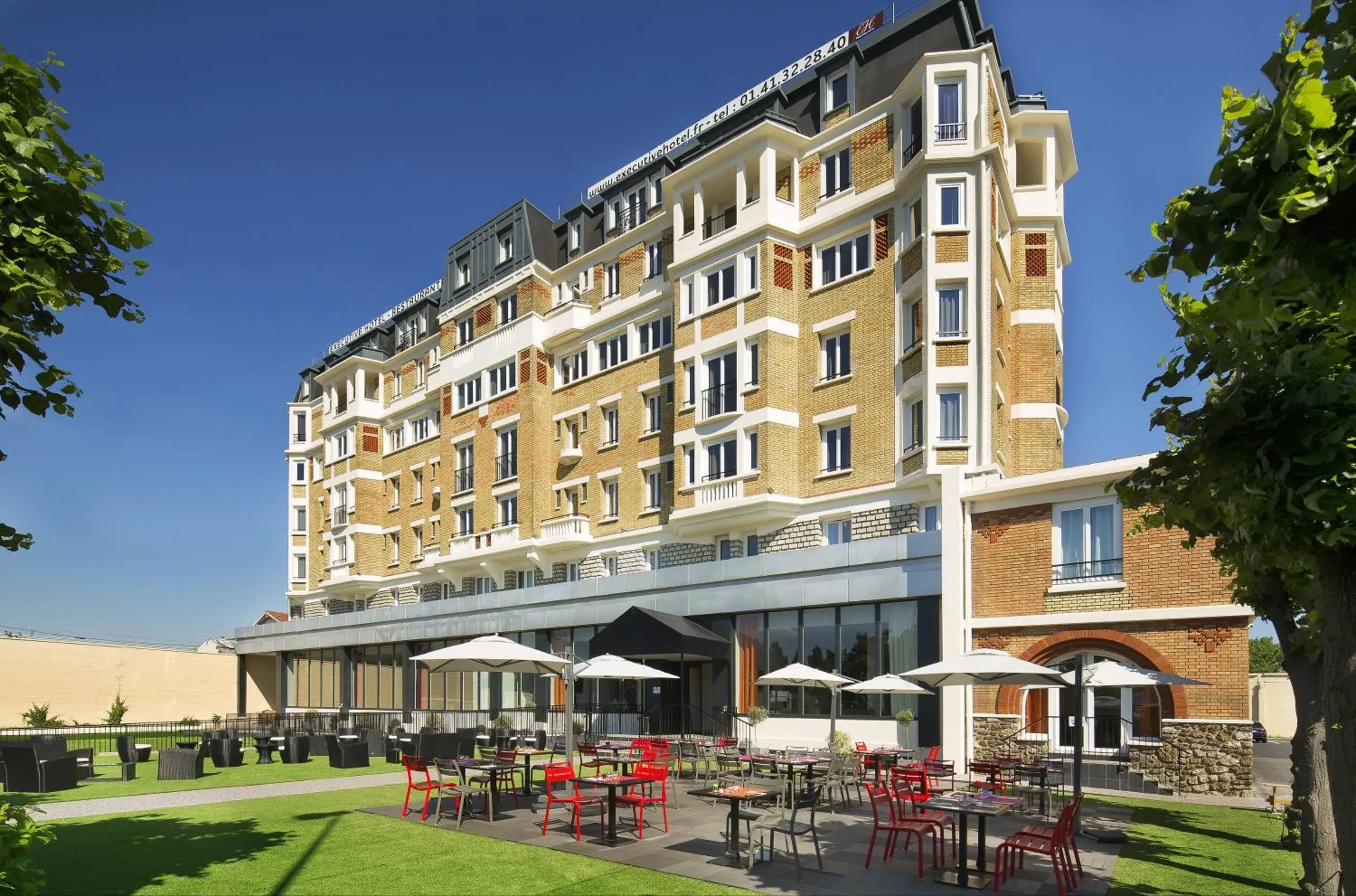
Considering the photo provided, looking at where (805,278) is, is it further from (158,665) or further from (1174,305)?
(158,665)

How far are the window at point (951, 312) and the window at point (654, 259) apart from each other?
1180cm

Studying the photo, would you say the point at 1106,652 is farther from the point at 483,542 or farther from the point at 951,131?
the point at 483,542

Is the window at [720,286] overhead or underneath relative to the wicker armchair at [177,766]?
overhead

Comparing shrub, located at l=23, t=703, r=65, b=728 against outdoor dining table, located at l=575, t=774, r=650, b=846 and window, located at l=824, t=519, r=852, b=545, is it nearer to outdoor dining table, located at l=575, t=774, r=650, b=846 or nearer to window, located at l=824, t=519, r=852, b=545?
window, located at l=824, t=519, r=852, b=545

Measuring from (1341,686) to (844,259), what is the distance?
23860 millimetres

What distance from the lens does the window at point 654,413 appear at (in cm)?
3234

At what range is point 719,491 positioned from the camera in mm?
27938

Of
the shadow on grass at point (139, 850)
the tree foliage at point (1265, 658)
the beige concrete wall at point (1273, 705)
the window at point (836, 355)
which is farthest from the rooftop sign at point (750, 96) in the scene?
the tree foliage at point (1265, 658)

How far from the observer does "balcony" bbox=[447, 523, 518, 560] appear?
37.1m

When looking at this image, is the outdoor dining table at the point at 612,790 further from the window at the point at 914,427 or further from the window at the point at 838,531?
the window at the point at 838,531

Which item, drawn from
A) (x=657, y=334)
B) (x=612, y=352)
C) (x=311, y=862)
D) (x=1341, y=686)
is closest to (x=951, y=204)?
(x=657, y=334)

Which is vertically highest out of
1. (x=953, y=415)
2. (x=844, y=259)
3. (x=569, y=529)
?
(x=844, y=259)

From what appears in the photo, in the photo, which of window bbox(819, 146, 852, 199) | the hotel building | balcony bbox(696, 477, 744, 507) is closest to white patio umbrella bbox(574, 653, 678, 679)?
the hotel building

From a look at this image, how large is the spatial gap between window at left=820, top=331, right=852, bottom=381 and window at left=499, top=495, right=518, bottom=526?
15252mm
